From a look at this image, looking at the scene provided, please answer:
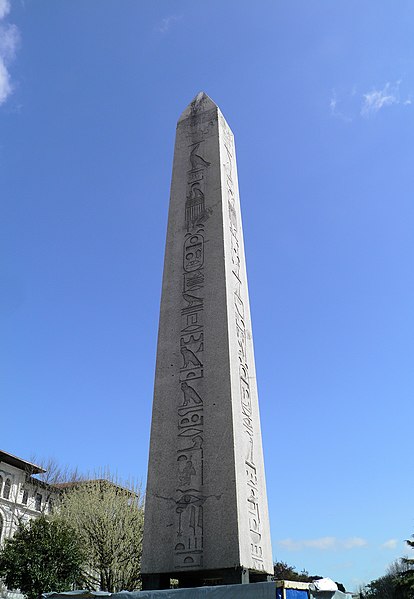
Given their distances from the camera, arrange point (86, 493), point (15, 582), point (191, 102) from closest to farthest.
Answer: point (191, 102), point (15, 582), point (86, 493)

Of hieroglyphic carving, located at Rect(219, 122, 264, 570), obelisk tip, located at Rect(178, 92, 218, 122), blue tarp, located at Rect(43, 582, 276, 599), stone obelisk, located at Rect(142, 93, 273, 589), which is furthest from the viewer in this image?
obelisk tip, located at Rect(178, 92, 218, 122)

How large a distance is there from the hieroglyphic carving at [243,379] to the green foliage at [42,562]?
37.6 feet

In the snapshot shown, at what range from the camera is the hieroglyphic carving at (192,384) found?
6.94 m

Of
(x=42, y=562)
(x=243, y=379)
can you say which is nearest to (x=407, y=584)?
(x=42, y=562)

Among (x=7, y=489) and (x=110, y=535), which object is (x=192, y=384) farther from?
(x=7, y=489)

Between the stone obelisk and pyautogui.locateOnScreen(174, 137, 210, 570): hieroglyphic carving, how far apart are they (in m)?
0.02

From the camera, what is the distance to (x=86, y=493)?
23828 millimetres

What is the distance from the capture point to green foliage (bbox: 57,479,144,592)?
70.2 ft

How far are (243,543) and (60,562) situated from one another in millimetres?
12536

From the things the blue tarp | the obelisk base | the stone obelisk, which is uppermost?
the stone obelisk

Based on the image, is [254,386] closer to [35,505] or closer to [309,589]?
[309,589]

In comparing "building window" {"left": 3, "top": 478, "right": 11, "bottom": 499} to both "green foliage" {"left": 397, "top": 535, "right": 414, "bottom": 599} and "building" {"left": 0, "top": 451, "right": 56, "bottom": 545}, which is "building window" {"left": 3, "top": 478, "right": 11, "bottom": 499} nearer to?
"building" {"left": 0, "top": 451, "right": 56, "bottom": 545}

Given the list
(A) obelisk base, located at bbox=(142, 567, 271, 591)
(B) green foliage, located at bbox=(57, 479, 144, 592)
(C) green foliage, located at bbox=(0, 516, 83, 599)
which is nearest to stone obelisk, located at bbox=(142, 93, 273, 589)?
(A) obelisk base, located at bbox=(142, 567, 271, 591)

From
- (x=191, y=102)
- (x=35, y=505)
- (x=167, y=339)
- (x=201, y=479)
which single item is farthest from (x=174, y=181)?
(x=35, y=505)
